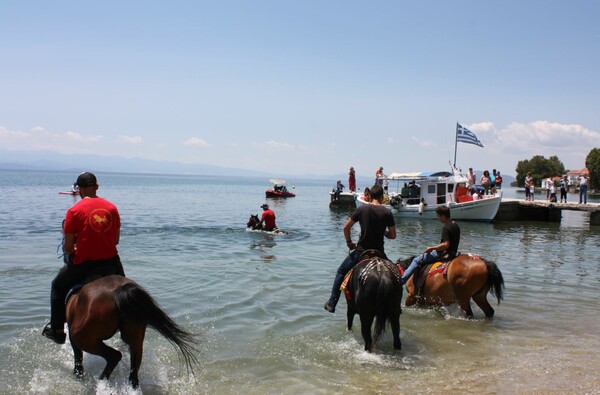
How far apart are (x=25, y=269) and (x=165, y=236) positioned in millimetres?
9295

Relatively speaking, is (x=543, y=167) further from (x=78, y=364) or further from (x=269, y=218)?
(x=78, y=364)

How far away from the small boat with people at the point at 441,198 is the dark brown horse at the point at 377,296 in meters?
25.0

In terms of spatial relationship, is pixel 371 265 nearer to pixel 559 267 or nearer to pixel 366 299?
pixel 366 299

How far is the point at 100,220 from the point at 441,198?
1155 inches

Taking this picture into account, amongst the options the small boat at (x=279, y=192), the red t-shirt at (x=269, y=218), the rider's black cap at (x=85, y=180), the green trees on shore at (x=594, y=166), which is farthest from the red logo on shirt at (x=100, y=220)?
the green trees on shore at (x=594, y=166)

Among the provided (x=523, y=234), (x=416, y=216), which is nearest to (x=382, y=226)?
(x=523, y=234)

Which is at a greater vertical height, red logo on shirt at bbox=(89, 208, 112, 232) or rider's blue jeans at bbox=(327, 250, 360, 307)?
red logo on shirt at bbox=(89, 208, 112, 232)

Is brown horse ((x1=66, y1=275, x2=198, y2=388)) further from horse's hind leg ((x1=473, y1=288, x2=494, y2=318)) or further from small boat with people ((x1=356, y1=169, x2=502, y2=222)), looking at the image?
small boat with people ((x1=356, y1=169, x2=502, y2=222))

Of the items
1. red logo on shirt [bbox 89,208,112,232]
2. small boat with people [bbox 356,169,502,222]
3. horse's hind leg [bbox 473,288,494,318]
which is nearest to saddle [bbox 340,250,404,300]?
horse's hind leg [bbox 473,288,494,318]

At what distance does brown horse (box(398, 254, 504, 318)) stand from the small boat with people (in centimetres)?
2268

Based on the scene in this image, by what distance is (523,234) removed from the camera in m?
25.7

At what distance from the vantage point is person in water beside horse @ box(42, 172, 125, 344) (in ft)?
19.2

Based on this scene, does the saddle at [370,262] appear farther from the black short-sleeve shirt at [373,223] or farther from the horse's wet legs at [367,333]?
the horse's wet legs at [367,333]

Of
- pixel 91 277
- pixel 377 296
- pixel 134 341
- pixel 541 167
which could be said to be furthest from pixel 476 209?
pixel 541 167
